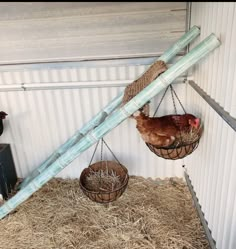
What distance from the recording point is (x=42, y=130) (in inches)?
83.4

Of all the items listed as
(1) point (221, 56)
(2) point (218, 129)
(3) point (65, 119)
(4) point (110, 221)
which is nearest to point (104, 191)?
(4) point (110, 221)

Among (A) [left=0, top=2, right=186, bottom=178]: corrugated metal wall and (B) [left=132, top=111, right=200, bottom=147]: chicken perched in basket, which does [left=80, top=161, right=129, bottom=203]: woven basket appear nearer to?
(A) [left=0, top=2, right=186, bottom=178]: corrugated metal wall

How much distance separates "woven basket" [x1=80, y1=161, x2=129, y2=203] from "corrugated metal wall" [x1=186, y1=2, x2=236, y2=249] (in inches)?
20.3

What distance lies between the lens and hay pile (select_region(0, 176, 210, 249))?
1.58 metres

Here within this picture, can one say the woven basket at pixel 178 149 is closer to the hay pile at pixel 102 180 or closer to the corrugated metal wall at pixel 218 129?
the corrugated metal wall at pixel 218 129

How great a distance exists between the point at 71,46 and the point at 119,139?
0.78 m

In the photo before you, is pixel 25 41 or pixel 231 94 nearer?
pixel 231 94

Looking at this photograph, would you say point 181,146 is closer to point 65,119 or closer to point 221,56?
point 221,56

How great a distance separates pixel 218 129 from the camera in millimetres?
1279

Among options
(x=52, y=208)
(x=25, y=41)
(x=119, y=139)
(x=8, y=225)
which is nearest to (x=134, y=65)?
(x=119, y=139)

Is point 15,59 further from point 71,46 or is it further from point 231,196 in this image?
point 231,196

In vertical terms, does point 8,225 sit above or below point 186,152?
below

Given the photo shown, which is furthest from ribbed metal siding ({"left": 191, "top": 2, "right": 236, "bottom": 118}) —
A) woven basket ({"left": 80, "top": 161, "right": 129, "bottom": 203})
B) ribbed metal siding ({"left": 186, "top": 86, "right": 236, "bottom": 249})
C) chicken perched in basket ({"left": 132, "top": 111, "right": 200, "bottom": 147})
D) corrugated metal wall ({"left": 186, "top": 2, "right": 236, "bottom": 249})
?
woven basket ({"left": 80, "top": 161, "right": 129, "bottom": 203})

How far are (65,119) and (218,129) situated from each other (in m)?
1.19
